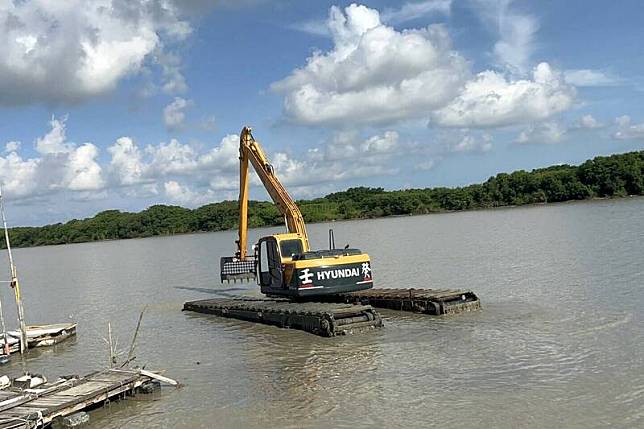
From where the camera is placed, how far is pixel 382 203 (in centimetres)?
13162

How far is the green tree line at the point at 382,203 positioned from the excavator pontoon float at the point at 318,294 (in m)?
72.3

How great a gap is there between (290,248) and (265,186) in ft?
15.8

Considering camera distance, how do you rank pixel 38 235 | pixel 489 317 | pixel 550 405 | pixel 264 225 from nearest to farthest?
pixel 550 405
pixel 489 317
pixel 264 225
pixel 38 235

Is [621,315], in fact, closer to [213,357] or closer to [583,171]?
[213,357]

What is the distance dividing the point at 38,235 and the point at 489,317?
6200 inches

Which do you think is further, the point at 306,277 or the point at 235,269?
the point at 235,269

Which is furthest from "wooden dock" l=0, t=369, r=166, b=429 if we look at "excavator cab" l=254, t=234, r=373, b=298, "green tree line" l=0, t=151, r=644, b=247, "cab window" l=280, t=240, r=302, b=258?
"green tree line" l=0, t=151, r=644, b=247

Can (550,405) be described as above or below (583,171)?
below

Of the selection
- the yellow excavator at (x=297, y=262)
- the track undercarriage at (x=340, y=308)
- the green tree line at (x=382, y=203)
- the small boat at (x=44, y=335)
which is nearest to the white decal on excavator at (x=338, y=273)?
the yellow excavator at (x=297, y=262)

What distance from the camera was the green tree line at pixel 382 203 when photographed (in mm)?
100938

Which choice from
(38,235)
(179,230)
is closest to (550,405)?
(179,230)

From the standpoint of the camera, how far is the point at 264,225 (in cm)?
11994

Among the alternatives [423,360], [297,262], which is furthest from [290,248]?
[423,360]

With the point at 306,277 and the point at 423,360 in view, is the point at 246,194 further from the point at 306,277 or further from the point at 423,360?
the point at 423,360
